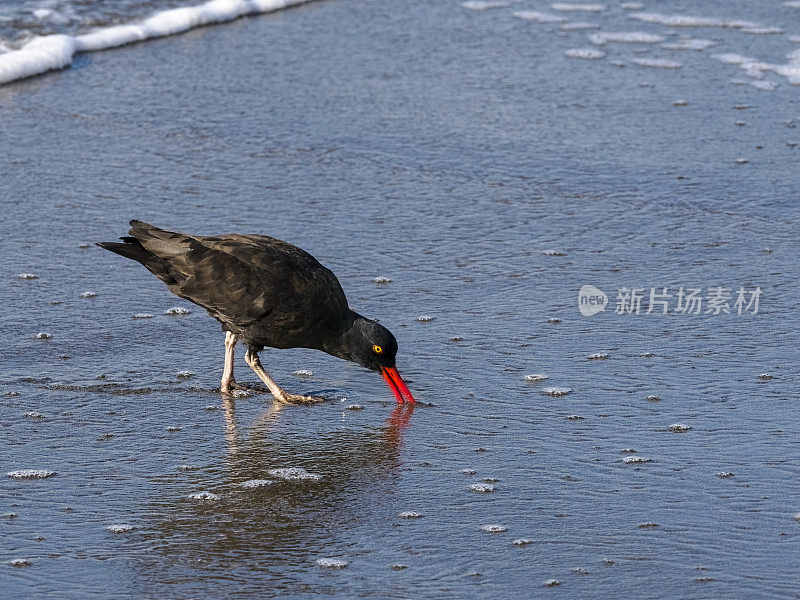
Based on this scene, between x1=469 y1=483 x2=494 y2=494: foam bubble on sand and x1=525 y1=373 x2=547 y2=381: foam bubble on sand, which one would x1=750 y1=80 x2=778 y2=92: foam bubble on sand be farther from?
x1=469 y1=483 x2=494 y2=494: foam bubble on sand

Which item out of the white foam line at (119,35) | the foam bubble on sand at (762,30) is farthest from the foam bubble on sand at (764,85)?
the white foam line at (119,35)

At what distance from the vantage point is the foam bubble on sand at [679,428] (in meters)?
5.05

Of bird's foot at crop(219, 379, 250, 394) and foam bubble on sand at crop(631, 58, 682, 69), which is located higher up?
foam bubble on sand at crop(631, 58, 682, 69)

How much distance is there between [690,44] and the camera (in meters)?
11.4

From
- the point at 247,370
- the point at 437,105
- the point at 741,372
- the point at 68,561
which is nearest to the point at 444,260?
the point at 247,370

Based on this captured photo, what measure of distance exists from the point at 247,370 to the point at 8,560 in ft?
6.88

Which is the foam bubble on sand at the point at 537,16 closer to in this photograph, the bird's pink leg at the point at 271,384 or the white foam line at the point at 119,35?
the white foam line at the point at 119,35

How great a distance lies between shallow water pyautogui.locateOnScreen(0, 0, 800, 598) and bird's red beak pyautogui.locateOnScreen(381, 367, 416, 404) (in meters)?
0.09

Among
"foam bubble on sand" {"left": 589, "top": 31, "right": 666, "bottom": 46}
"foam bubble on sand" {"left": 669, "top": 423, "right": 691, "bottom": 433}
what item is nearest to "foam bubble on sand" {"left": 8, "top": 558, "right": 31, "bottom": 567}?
"foam bubble on sand" {"left": 669, "top": 423, "right": 691, "bottom": 433}

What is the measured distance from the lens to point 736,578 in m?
3.92

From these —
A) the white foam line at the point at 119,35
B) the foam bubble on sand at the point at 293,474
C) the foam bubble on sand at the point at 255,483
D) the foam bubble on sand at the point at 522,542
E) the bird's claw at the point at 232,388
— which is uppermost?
the white foam line at the point at 119,35

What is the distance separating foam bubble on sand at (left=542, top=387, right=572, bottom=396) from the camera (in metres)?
5.43

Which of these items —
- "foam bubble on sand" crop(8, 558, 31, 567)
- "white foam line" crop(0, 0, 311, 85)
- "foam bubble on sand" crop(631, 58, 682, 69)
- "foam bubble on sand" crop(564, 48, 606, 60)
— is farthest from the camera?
"foam bubble on sand" crop(564, 48, 606, 60)

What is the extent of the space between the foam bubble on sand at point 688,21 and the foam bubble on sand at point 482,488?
8.53 meters
